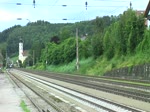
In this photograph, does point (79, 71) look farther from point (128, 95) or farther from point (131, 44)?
point (128, 95)

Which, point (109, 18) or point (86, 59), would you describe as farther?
point (109, 18)

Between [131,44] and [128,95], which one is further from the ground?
[131,44]

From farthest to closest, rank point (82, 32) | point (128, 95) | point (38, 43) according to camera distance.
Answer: point (38, 43), point (82, 32), point (128, 95)

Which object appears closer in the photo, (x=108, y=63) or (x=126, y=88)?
(x=126, y=88)

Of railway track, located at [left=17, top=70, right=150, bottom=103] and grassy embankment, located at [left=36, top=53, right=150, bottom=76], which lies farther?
grassy embankment, located at [left=36, top=53, right=150, bottom=76]

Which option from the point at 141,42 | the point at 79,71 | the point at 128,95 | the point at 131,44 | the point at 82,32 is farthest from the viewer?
the point at 82,32

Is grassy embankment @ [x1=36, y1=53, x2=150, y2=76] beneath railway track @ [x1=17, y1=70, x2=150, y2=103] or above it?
above

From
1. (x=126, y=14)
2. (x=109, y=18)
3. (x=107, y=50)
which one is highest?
(x=109, y=18)

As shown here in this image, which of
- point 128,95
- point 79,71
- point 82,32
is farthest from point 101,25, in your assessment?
point 128,95

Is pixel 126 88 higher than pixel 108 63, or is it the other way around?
pixel 108 63

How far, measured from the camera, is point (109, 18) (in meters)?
167

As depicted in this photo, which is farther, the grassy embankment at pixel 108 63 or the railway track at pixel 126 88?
the grassy embankment at pixel 108 63

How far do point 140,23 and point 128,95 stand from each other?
35.2 metres

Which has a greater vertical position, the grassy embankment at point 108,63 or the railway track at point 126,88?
the grassy embankment at point 108,63
